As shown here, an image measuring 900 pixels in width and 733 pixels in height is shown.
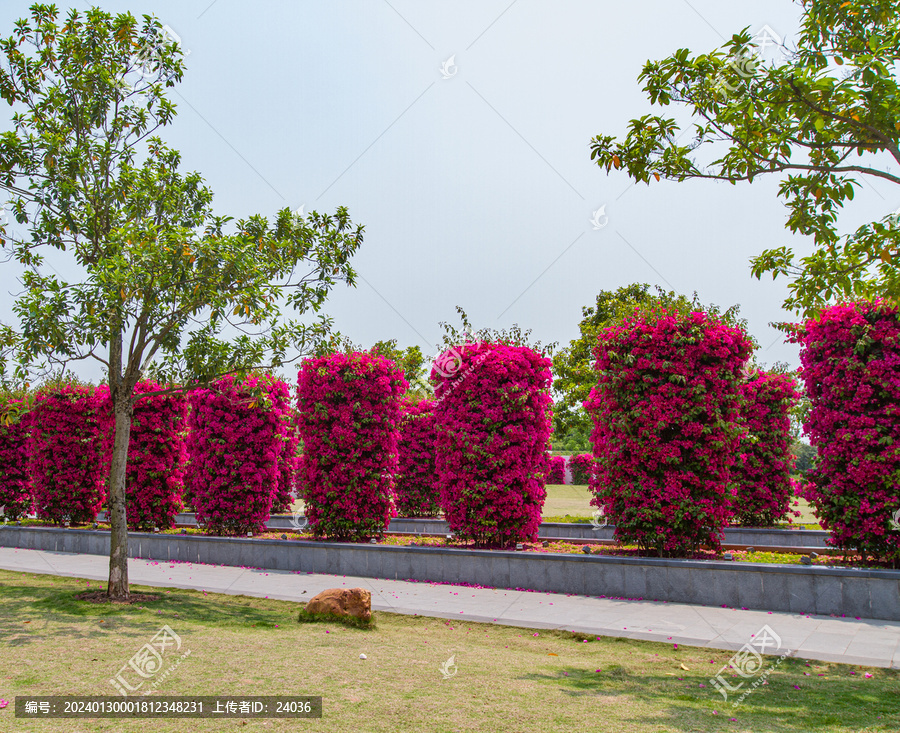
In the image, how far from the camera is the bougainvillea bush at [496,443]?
13.1 m

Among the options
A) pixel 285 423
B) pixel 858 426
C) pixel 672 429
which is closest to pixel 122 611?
pixel 285 423

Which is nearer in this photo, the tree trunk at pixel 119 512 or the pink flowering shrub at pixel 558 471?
the tree trunk at pixel 119 512

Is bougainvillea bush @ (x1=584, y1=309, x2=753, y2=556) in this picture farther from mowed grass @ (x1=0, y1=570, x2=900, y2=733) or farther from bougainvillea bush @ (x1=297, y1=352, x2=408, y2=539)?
bougainvillea bush @ (x1=297, y1=352, x2=408, y2=539)

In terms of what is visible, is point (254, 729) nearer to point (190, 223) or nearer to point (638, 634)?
point (638, 634)

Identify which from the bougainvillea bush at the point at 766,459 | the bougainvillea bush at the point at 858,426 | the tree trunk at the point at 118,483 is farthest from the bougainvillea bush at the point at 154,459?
the bougainvillea bush at the point at 766,459

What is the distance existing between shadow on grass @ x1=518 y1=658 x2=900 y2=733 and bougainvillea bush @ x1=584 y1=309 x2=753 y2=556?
4494mm

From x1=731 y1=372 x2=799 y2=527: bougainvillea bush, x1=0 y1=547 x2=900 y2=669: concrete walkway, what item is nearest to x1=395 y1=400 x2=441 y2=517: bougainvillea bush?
x1=0 y1=547 x2=900 y2=669: concrete walkway

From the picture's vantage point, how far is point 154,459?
17.9m

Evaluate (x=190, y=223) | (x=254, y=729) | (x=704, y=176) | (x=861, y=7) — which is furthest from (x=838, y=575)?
(x=190, y=223)

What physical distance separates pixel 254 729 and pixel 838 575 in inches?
325

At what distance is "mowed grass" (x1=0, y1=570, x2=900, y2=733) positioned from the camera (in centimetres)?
507

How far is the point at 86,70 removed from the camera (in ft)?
32.2

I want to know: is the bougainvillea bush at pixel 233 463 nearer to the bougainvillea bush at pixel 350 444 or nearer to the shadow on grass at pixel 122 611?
the bougainvillea bush at pixel 350 444

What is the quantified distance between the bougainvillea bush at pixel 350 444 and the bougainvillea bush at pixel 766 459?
9.49 meters
